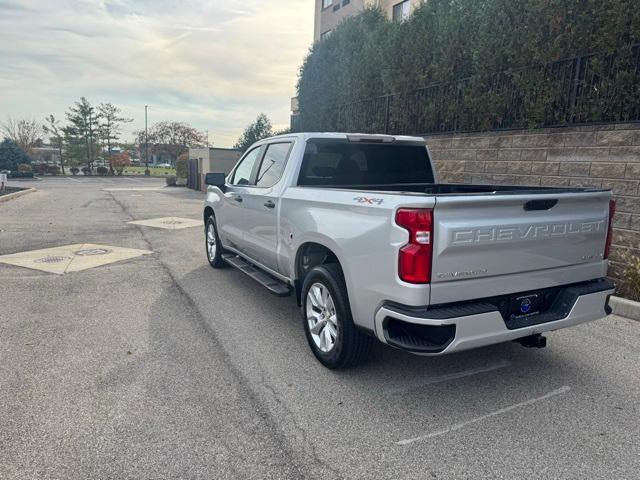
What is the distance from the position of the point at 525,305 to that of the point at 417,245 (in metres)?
1.08

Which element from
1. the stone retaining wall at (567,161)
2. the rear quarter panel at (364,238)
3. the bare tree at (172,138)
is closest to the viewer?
the rear quarter panel at (364,238)

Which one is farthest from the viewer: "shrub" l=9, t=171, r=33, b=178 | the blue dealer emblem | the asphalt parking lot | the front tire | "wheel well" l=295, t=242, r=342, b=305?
"shrub" l=9, t=171, r=33, b=178

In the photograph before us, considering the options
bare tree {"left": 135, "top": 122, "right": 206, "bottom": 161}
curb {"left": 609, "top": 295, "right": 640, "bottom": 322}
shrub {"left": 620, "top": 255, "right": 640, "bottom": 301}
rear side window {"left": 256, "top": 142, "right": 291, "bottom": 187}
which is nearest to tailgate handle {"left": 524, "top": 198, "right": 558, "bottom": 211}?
rear side window {"left": 256, "top": 142, "right": 291, "bottom": 187}

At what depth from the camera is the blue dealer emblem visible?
3.20 metres

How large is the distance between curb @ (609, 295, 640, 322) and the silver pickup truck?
201cm

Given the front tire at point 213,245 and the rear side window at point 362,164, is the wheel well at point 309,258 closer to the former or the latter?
the rear side window at point 362,164

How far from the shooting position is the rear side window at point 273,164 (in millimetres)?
4828

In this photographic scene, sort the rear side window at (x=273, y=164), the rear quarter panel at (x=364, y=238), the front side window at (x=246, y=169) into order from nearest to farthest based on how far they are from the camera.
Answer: the rear quarter panel at (x=364, y=238), the rear side window at (x=273, y=164), the front side window at (x=246, y=169)

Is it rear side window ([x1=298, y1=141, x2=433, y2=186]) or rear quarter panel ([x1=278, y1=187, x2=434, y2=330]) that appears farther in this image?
rear side window ([x1=298, y1=141, x2=433, y2=186])

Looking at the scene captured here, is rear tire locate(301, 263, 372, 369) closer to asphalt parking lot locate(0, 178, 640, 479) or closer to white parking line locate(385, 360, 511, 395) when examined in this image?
asphalt parking lot locate(0, 178, 640, 479)

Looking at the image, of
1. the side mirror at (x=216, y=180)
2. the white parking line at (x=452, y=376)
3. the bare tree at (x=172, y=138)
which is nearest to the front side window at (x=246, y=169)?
the side mirror at (x=216, y=180)

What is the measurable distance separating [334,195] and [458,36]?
6628 millimetres

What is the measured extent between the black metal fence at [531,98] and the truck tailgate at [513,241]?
3669 millimetres

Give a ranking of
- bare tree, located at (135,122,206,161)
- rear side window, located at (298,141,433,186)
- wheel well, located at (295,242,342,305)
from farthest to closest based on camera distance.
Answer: bare tree, located at (135,122,206,161) → rear side window, located at (298,141,433,186) → wheel well, located at (295,242,342,305)
